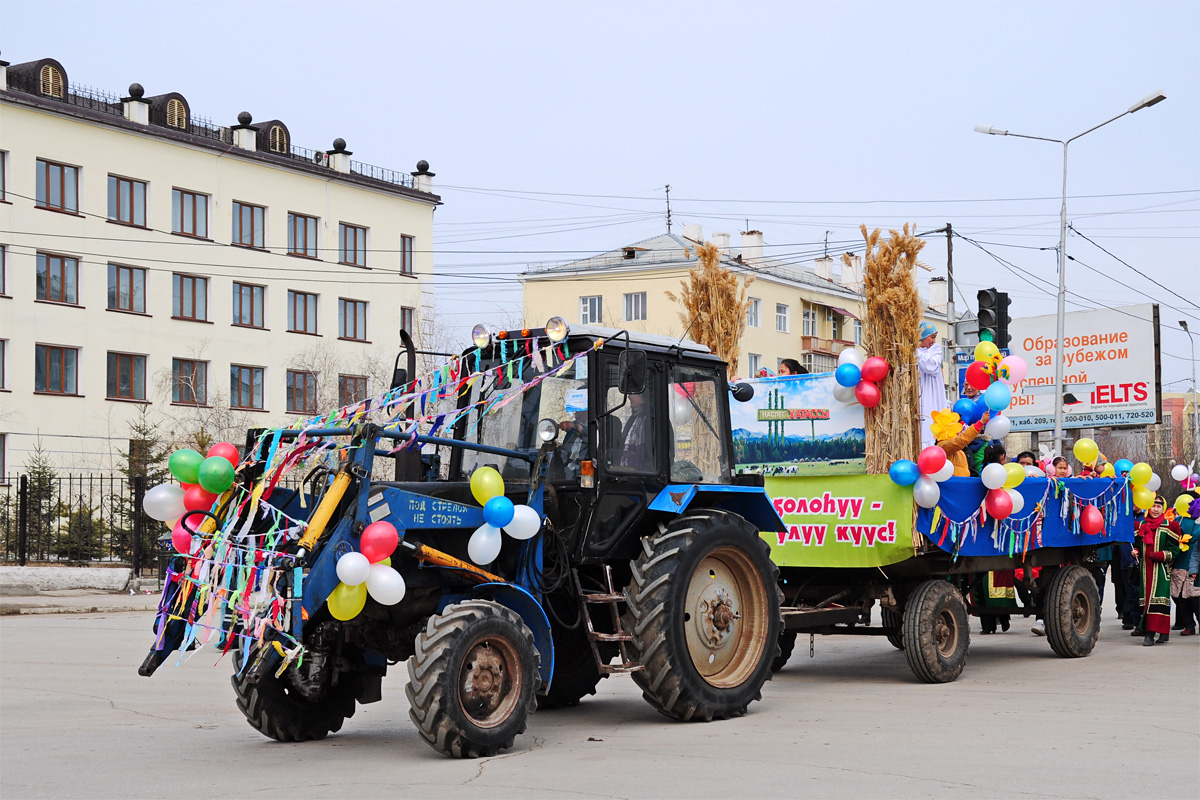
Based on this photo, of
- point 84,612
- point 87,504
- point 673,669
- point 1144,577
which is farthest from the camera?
point 87,504

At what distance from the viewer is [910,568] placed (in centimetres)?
1159

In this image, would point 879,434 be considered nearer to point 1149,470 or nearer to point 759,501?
point 759,501

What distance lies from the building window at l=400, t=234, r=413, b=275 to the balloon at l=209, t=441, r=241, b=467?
3946 cm

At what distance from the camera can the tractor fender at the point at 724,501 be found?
9250 millimetres

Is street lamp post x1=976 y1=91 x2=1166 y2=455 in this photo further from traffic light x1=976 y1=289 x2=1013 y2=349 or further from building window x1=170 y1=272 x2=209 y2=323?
building window x1=170 y1=272 x2=209 y2=323

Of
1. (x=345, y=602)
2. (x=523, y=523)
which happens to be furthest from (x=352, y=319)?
(x=345, y=602)

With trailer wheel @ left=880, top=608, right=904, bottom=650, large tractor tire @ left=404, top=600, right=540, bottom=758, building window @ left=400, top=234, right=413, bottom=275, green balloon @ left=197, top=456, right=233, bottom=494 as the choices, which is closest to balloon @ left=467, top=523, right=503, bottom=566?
large tractor tire @ left=404, top=600, right=540, bottom=758

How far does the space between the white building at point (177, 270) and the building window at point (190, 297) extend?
0.17 ft

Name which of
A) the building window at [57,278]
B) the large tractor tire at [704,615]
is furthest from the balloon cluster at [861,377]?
the building window at [57,278]

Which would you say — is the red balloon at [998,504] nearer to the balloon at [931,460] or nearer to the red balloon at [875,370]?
the balloon at [931,460]

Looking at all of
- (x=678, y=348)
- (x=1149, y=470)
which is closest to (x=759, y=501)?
(x=678, y=348)

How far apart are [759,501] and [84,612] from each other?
561 inches

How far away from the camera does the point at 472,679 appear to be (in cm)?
758

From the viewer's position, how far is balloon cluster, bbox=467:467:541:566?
786cm
